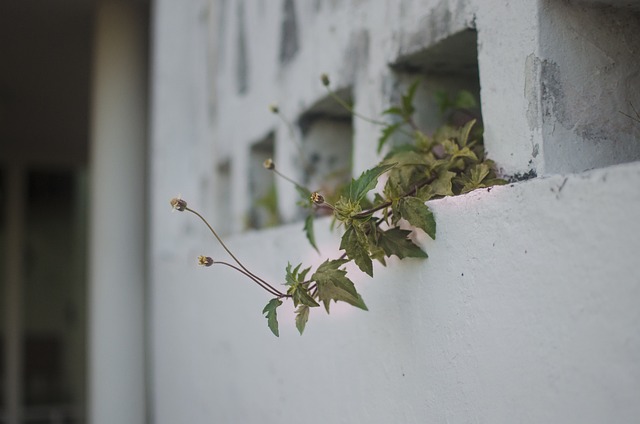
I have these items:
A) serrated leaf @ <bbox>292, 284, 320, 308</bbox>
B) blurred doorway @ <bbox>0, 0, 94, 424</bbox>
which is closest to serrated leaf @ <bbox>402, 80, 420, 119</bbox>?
serrated leaf @ <bbox>292, 284, 320, 308</bbox>

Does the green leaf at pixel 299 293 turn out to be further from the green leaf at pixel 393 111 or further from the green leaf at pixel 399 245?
the green leaf at pixel 393 111

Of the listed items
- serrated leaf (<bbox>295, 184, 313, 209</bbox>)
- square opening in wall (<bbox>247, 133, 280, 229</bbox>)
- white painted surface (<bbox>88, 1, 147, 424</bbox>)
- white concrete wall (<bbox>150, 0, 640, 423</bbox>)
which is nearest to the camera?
white concrete wall (<bbox>150, 0, 640, 423</bbox>)

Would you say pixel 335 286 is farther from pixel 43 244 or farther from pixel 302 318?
pixel 43 244

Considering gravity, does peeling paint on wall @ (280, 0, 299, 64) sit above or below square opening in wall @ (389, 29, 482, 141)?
above

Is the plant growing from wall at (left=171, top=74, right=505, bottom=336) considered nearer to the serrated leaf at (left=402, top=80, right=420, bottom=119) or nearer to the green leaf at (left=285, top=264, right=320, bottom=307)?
the green leaf at (left=285, top=264, right=320, bottom=307)

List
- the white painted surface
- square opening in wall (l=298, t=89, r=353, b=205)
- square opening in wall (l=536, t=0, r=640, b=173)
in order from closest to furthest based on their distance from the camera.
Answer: square opening in wall (l=536, t=0, r=640, b=173)
square opening in wall (l=298, t=89, r=353, b=205)
the white painted surface

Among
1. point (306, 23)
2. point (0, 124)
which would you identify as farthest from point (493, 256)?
point (0, 124)

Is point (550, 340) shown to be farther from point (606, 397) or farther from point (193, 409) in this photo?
point (193, 409)

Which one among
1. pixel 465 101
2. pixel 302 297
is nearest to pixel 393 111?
pixel 465 101
